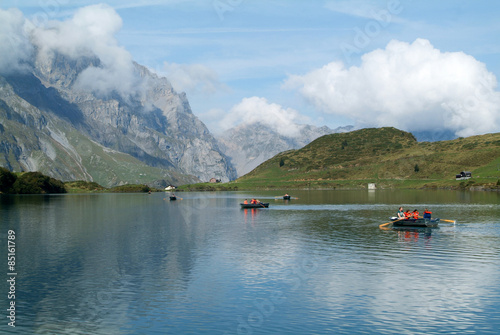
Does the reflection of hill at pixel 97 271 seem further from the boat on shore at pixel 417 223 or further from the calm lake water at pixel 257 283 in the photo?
the boat on shore at pixel 417 223

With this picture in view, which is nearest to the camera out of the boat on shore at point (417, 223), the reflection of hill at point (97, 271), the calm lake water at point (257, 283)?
the calm lake water at point (257, 283)

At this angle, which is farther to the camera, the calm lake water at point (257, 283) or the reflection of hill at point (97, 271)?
the reflection of hill at point (97, 271)

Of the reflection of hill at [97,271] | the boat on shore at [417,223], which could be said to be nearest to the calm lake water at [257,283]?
the reflection of hill at [97,271]

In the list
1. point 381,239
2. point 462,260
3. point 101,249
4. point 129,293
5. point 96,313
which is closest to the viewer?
point 96,313

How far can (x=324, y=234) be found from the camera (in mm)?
81625

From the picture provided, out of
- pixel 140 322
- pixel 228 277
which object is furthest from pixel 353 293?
pixel 140 322

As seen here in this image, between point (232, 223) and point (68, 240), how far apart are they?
128 feet

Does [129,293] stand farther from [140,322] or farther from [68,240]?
[68,240]

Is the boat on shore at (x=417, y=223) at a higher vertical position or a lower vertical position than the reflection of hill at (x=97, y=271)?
higher

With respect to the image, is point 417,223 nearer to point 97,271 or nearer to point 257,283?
point 257,283

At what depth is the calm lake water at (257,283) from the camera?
34.2m

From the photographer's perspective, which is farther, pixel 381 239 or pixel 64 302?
pixel 381 239

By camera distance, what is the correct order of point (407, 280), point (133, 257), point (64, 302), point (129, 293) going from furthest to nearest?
point (133, 257) < point (407, 280) < point (129, 293) < point (64, 302)

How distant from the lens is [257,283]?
45.7m
